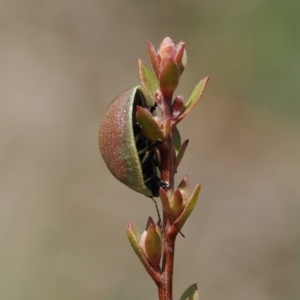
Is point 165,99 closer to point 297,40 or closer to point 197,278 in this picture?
point 197,278

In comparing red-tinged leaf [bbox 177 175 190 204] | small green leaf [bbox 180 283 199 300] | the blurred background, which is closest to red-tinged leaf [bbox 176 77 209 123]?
red-tinged leaf [bbox 177 175 190 204]

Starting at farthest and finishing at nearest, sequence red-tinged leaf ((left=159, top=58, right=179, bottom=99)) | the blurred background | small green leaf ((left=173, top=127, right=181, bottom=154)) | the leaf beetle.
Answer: the blurred background, the leaf beetle, small green leaf ((left=173, top=127, right=181, bottom=154)), red-tinged leaf ((left=159, top=58, right=179, bottom=99))

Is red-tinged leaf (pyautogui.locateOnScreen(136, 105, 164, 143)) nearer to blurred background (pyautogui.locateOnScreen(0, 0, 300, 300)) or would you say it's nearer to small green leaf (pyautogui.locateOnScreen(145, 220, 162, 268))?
small green leaf (pyautogui.locateOnScreen(145, 220, 162, 268))

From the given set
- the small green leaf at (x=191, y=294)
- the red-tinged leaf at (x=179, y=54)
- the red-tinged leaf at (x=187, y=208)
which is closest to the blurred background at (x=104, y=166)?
the small green leaf at (x=191, y=294)

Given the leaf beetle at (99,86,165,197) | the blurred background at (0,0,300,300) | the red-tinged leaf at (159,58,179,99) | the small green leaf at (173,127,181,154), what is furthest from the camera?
the blurred background at (0,0,300,300)

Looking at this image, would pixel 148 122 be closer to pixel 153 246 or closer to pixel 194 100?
pixel 194 100

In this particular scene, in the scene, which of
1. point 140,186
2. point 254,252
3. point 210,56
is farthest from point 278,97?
point 140,186
